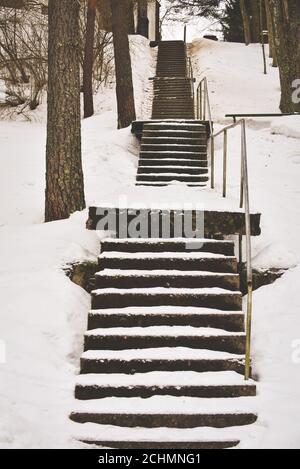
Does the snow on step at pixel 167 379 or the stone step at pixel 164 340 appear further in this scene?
the stone step at pixel 164 340

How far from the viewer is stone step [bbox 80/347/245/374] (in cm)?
448

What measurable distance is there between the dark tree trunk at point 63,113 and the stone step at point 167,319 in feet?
7.41

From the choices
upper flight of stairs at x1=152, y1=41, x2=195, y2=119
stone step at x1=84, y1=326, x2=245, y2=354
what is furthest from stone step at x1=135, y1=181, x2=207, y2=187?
upper flight of stairs at x1=152, y1=41, x2=195, y2=119

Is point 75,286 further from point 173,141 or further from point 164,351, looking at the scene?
point 173,141

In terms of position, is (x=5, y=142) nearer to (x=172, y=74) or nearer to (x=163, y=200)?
(x=163, y=200)

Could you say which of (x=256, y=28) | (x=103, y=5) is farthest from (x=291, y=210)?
(x=256, y=28)

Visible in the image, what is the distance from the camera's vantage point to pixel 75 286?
17.6 feet

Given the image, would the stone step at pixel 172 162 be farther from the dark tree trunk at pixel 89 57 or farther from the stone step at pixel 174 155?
the dark tree trunk at pixel 89 57

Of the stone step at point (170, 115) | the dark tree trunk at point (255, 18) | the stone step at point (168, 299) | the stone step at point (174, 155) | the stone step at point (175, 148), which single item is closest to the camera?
the stone step at point (168, 299)

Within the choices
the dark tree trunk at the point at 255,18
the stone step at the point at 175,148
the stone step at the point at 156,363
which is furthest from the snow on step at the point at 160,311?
the dark tree trunk at the point at 255,18

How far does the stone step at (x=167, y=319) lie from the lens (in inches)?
191

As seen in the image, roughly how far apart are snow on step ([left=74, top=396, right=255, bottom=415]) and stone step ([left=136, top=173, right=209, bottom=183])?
224 inches

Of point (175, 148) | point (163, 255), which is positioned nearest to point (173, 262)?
point (163, 255)

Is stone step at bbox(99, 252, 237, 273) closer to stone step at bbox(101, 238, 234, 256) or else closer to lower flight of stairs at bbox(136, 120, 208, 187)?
stone step at bbox(101, 238, 234, 256)
